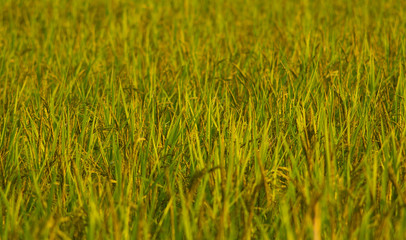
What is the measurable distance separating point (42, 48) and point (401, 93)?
212 cm

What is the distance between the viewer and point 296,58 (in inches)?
116

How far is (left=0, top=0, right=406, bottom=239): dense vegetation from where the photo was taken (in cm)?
130

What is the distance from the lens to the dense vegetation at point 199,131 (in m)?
1.30

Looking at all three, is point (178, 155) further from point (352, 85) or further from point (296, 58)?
point (296, 58)

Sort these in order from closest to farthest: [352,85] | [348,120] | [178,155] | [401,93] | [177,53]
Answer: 1. [178,155]
2. [348,120]
3. [401,93]
4. [352,85]
5. [177,53]

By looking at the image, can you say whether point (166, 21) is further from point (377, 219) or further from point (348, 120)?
point (377, 219)

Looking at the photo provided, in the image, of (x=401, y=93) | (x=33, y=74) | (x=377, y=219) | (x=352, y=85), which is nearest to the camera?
(x=377, y=219)

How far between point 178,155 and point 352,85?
107 centimetres

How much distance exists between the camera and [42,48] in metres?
3.46

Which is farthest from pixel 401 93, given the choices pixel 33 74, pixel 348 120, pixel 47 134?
pixel 33 74

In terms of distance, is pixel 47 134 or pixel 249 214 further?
pixel 47 134

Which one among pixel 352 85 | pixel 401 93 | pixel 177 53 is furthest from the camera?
pixel 177 53

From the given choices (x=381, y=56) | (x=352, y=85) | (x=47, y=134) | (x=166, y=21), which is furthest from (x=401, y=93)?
(x=166, y=21)

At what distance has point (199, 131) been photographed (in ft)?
6.54
